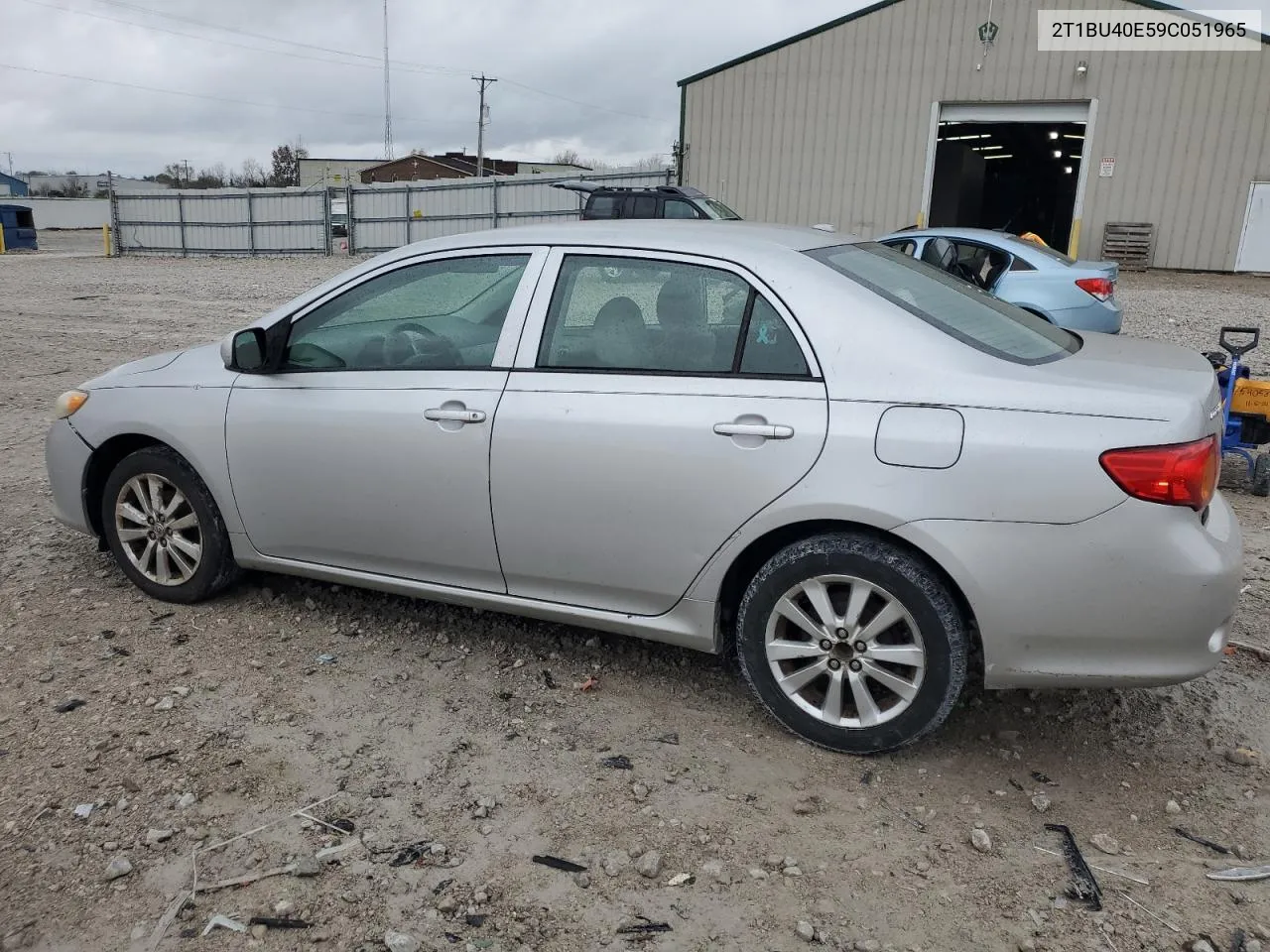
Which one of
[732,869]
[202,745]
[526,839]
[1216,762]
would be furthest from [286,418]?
[1216,762]

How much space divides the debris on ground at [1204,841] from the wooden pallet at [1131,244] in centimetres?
2224

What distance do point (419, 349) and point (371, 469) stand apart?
0.49 meters

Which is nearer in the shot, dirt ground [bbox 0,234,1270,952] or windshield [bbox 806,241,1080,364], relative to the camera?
dirt ground [bbox 0,234,1270,952]

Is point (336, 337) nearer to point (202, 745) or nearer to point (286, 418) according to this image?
point (286, 418)

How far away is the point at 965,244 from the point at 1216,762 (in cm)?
790

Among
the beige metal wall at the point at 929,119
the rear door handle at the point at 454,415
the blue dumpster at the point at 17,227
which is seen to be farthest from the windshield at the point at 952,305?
the blue dumpster at the point at 17,227

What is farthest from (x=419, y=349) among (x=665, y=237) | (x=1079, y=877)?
(x=1079, y=877)

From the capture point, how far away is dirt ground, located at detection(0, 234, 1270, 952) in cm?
252

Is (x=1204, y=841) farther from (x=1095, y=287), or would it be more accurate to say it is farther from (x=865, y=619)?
(x=1095, y=287)

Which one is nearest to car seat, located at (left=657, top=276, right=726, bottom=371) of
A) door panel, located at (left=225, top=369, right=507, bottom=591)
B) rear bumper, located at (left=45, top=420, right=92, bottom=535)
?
door panel, located at (left=225, top=369, right=507, bottom=591)

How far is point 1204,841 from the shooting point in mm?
2809

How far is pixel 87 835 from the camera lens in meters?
2.82

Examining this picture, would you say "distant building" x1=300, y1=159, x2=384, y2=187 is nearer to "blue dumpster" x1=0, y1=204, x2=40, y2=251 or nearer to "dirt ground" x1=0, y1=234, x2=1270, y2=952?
"blue dumpster" x1=0, y1=204, x2=40, y2=251

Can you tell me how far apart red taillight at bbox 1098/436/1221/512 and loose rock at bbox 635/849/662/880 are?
160 centimetres
